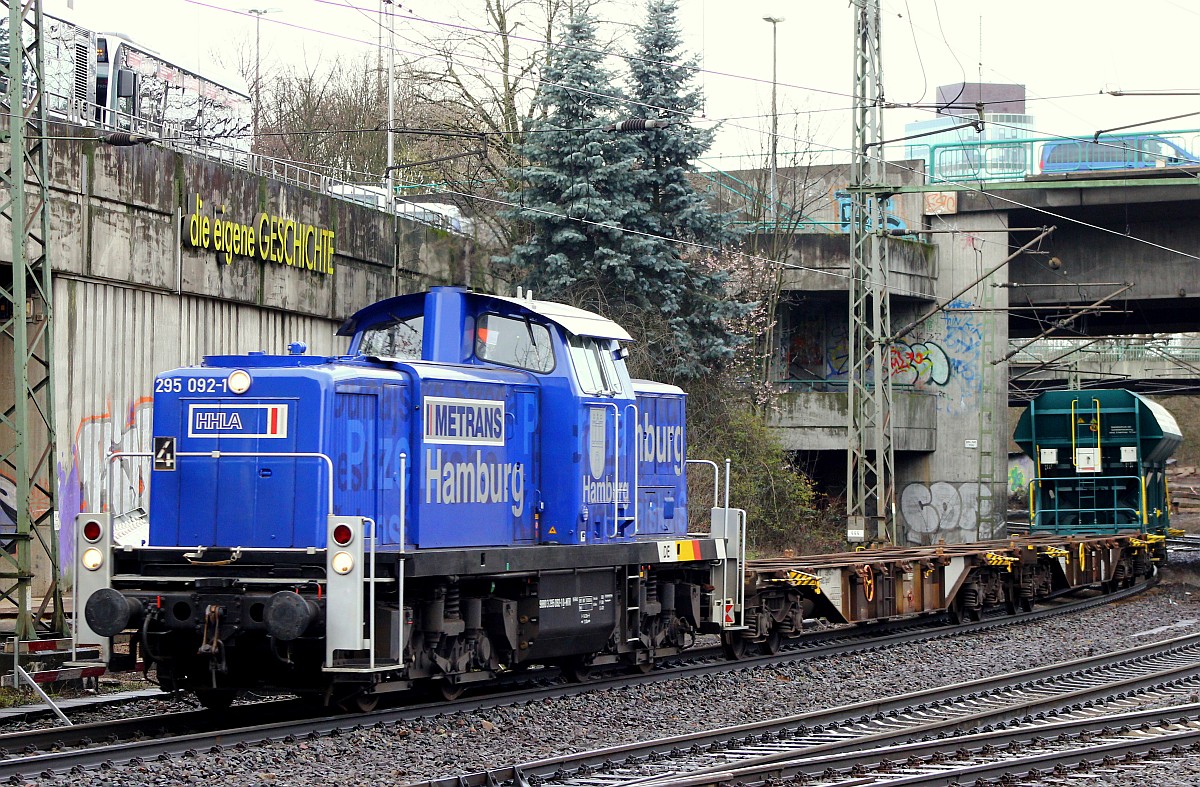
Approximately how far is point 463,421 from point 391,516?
1037mm

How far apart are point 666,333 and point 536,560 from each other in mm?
16277

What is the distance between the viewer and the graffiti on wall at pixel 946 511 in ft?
109

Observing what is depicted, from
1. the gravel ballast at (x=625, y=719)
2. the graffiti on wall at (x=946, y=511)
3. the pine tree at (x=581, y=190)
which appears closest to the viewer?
the gravel ballast at (x=625, y=719)

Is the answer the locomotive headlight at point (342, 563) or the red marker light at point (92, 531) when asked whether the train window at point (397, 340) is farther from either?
the red marker light at point (92, 531)

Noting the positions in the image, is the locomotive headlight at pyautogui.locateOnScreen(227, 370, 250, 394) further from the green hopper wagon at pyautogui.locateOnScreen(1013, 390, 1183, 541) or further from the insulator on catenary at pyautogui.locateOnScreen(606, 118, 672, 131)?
the green hopper wagon at pyautogui.locateOnScreen(1013, 390, 1183, 541)

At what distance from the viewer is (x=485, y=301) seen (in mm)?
11875

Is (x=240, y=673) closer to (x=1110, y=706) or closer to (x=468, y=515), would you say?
(x=468, y=515)

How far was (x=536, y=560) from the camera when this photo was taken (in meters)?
11.4

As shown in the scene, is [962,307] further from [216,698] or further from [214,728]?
[214,728]

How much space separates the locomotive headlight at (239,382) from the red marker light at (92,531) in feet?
4.61

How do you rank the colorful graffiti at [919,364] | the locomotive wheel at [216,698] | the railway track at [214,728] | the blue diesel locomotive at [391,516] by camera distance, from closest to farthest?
the railway track at [214,728] → the blue diesel locomotive at [391,516] → the locomotive wheel at [216,698] → the colorful graffiti at [919,364]

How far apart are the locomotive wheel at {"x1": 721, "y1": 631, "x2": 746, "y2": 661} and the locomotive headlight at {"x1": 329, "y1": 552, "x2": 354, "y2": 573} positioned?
20.3 ft

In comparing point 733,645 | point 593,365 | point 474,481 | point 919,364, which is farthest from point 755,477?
point 474,481

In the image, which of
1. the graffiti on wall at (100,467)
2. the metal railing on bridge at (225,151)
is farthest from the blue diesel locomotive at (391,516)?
the graffiti on wall at (100,467)
